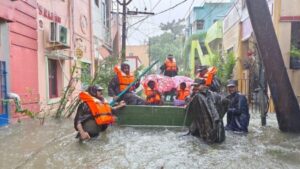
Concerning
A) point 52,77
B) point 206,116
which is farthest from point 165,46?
point 206,116

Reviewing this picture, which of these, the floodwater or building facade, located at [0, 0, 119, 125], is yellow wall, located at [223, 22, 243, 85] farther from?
the floodwater

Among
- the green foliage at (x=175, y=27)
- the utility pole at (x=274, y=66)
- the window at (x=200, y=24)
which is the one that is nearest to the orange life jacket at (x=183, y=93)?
the utility pole at (x=274, y=66)

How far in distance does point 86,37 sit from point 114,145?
1159cm

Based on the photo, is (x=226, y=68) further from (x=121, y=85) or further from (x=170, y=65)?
(x=121, y=85)

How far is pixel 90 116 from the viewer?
726 centimetres

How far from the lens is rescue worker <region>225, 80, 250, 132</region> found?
835 centimetres

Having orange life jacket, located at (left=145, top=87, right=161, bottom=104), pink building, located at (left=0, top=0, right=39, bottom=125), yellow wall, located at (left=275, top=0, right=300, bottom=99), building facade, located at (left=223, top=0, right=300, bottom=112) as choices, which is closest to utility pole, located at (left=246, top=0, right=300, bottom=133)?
building facade, located at (left=223, top=0, right=300, bottom=112)

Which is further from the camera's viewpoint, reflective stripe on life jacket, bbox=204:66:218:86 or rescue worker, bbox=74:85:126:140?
reflective stripe on life jacket, bbox=204:66:218:86

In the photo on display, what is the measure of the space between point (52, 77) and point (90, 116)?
22.0 ft

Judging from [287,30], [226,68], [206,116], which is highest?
[287,30]

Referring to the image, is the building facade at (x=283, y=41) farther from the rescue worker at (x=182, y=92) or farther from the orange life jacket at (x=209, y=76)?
the rescue worker at (x=182, y=92)

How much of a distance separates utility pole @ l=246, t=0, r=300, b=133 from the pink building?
19.4 feet

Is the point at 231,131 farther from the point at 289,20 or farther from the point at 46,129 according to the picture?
the point at 289,20

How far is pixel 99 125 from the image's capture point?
730cm
